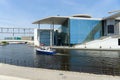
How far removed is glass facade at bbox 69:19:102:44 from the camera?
10538cm

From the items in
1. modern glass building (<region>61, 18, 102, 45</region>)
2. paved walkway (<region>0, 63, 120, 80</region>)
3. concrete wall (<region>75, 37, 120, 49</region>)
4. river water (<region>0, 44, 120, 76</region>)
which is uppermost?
modern glass building (<region>61, 18, 102, 45</region>)

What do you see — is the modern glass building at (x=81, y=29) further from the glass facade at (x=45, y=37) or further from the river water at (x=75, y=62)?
the river water at (x=75, y=62)

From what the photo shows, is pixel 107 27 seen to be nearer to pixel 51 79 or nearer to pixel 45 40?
pixel 45 40

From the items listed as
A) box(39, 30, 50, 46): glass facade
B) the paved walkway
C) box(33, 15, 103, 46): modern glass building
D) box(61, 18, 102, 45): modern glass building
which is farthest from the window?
the paved walkway

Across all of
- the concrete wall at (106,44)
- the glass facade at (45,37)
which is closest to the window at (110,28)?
the concrete wall at (106,44)

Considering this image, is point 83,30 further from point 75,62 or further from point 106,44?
point 75,62

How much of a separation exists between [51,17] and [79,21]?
44.7ft

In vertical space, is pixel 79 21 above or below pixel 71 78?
above

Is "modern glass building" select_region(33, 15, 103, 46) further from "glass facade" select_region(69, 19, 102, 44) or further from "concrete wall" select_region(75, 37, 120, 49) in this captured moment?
"concrete wall" select_region(75, 37, 120, 49)

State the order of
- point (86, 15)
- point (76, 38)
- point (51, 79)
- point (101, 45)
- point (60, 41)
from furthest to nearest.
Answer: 1. point (60, 41)
2. point (86, 15)
3. point (76, 38)
4. point (101, 45)
5. point (51, 79)

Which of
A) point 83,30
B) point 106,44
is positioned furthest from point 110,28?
point 106,44

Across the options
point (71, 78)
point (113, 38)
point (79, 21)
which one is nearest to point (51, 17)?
point (79, 21)

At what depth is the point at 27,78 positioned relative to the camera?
845 inches

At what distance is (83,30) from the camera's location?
10706 centimetres
